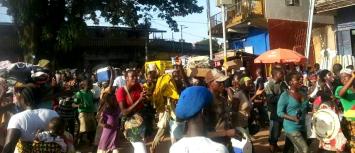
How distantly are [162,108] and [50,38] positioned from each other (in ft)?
43.7

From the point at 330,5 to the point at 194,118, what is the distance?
13645 millimetres

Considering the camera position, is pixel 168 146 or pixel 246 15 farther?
pixel 246 15

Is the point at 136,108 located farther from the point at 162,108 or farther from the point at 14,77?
the point at 14,77

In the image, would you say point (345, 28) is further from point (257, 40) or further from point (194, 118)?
point (194, 118)

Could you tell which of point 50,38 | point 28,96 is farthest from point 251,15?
point 28,96

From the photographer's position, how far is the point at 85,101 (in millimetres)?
10594

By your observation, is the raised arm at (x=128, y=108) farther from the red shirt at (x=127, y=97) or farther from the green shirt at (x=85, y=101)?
the green shirt at (x=85, y=101)

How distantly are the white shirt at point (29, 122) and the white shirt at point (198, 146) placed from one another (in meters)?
2.00

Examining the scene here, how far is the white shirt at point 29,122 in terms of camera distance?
4.18m

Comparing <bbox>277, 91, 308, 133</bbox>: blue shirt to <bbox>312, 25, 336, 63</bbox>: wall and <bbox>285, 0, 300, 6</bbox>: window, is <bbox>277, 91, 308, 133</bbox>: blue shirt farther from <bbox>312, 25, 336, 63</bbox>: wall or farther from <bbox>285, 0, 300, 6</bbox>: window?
<bbox>285, 0, 300, 6</bbox>: window

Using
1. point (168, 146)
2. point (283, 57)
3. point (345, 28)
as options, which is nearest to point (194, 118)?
point (168, 146)

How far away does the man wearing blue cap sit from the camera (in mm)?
2547

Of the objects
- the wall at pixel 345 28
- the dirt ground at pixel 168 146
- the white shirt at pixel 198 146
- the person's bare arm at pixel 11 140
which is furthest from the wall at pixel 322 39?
the white shirt at pixel 198 146

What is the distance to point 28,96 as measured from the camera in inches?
176
